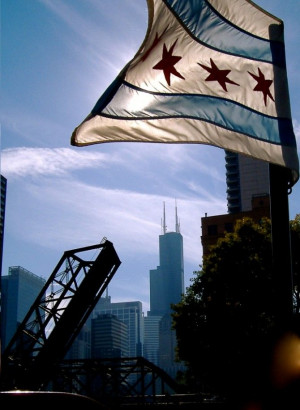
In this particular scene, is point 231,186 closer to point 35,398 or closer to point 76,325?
point 76,325

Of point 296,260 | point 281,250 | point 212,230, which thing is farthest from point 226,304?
point 212,230

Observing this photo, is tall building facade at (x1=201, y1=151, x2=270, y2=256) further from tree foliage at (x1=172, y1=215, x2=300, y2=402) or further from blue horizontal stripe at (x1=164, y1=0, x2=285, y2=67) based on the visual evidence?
blue horizontal stripe at (x1=164, y1=0, x2=285, y2=67)

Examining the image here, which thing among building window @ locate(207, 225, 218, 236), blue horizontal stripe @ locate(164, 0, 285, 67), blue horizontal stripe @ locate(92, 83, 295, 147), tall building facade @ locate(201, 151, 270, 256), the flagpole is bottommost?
the flagpole

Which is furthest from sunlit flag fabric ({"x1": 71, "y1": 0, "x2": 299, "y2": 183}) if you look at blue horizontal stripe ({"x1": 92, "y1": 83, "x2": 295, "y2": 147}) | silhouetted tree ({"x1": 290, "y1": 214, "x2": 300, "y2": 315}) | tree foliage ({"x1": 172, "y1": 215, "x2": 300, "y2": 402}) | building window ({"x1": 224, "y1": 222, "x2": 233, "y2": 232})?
building window ({"x1": 224, "y1": 222, "x2": 233, "y2": 232})

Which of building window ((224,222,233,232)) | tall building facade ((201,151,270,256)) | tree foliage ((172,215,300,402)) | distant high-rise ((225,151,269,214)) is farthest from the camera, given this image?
distant high-rise ((225,151,269,214))

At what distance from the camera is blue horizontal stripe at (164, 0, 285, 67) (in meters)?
8.62

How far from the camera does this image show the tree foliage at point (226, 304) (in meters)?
30.4

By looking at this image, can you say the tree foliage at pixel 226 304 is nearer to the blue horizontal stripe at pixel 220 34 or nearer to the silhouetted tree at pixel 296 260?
the silhouetted tree at pixel 296 260

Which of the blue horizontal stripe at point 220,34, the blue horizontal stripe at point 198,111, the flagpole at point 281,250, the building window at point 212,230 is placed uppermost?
the building window at point 212,230

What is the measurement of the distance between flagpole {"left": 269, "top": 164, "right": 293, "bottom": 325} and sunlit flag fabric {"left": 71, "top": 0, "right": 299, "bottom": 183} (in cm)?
107

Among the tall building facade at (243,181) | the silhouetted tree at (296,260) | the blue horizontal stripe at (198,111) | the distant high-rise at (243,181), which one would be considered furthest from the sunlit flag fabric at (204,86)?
the distant high-rise at (243,181)

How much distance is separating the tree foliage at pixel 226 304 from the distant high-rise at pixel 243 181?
4247 inches

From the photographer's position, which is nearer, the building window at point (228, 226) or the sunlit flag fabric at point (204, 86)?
the sunlit flag fabric at point (204, 86)

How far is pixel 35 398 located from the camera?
3.56m
